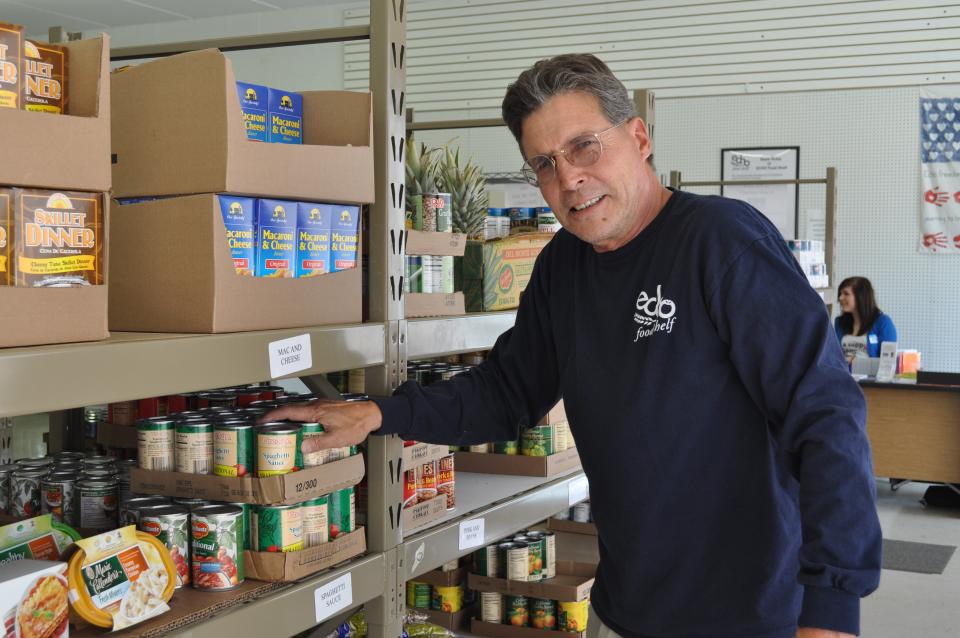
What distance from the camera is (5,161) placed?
4.42 feet

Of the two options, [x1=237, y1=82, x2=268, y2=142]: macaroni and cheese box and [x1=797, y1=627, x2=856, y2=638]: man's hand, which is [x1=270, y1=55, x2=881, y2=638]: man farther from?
[x1=237, y1=82, x2=268, y2=142]: macaroni and cheese box

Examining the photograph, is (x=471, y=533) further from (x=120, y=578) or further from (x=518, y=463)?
(x=120, y=578)

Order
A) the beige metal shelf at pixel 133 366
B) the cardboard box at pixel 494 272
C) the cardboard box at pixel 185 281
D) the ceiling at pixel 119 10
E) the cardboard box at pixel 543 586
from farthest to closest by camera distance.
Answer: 1. the ceiling at pixel 119 10
2. the cardboard box at pixel 543 586
3. the cardboard box at pixel 494 272
4. the cardboard box at pixel 185 281
5. the beige metal shelf at pixel 133 366

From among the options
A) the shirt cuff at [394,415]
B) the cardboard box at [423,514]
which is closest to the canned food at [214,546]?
the shirt cuff at [394,415]

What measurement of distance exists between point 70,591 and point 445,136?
29.5 ft

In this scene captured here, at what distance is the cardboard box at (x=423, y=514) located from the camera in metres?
2.29

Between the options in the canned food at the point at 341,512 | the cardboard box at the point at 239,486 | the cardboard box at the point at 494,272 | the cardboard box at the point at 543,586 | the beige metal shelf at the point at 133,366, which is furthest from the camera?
the cardboard box at the point at 543,586

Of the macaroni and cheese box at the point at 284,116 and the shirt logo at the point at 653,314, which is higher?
the macaroni and cheese box at the point at 284,116

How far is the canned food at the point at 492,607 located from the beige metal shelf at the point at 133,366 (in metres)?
1.49

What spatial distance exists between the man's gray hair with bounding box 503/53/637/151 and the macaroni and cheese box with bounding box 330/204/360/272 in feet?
1.37

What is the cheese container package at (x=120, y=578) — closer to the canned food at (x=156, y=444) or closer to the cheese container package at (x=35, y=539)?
the cheese container package at (x=35, y=539)

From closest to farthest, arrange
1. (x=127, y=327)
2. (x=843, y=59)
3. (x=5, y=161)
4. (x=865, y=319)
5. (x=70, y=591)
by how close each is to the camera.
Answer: (x=5, y=161)
(x=70, y=591)
(x=127, y=327)
(x=865, y=319)
(x=843, y=59)

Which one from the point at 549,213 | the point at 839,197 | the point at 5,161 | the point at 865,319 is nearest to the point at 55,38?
the point at 549,213

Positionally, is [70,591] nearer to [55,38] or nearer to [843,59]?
[55,38]
